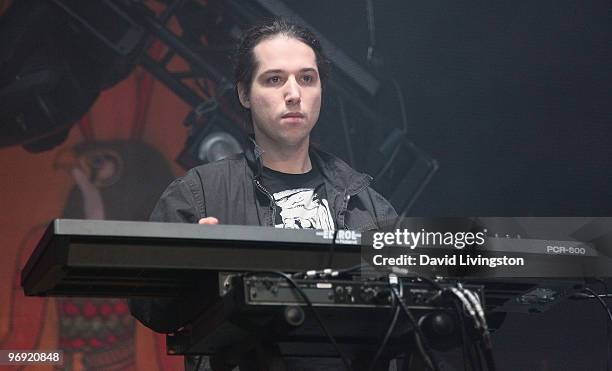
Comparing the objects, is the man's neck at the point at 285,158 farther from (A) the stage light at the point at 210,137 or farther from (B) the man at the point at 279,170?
(A) the stage light at the point at 210,137

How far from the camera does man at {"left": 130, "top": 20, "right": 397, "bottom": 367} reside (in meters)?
2.42

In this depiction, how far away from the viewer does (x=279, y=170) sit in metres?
2.63

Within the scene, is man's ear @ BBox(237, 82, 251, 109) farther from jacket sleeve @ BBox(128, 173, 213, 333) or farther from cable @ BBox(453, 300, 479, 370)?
cable @ BBox(453, 300, 479, 370)

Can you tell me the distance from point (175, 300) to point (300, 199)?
1.95 feet

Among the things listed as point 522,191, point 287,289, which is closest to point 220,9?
point 522,191

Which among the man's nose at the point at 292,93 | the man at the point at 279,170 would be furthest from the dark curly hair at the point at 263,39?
the man's nose at the point at 292,93

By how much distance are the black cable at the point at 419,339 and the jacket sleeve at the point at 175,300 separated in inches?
14.1

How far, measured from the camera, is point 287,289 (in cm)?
162

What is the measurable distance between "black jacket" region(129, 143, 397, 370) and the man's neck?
1.9 inches

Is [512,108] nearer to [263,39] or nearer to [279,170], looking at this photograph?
[263,39]

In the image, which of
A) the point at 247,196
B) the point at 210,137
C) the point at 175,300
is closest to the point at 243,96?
the point at 247,196

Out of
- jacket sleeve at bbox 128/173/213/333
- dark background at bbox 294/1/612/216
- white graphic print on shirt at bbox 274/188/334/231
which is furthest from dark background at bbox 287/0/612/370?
jacket sleeve at bbox 128/173/213/333

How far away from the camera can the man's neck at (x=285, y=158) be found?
2.63 metres

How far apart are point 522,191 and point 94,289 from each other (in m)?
2.73
